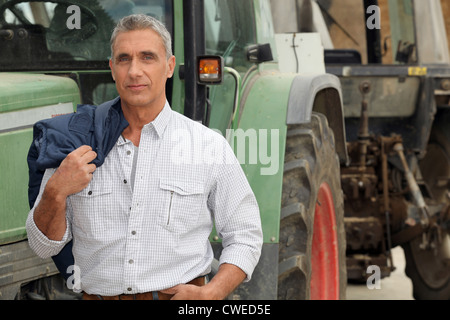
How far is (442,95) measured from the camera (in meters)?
6.39

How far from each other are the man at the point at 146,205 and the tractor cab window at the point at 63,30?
3.68 ft

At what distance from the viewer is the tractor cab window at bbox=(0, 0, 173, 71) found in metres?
3.33

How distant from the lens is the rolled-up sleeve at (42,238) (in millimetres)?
2193

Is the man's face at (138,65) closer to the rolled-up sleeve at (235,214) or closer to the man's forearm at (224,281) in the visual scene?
the rolled-up sleeve at (235,214)

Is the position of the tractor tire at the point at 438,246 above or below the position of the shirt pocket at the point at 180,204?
below

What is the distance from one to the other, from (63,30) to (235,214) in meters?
1.45

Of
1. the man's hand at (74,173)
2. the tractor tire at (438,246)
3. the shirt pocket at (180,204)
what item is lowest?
the tractor tire at (438,246)

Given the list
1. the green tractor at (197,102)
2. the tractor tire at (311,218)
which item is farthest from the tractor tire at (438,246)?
the green tractor at (197,102)

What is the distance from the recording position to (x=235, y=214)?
2.24 meters

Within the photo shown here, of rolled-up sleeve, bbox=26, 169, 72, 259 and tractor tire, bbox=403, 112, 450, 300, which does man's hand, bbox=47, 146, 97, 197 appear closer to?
rolled-up sleeve, bbox=26, 169, 72, 259

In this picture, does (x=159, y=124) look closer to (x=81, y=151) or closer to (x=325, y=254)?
(x=81, y=151)

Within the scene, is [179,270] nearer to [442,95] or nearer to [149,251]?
[149,251]

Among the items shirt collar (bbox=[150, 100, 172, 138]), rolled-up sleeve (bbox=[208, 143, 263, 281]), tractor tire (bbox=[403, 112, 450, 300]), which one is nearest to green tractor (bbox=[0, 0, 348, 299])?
Result: rolled-up sleeve (bbox=[208, 143, 263, 281])

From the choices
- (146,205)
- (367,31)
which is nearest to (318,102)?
(146,205)
